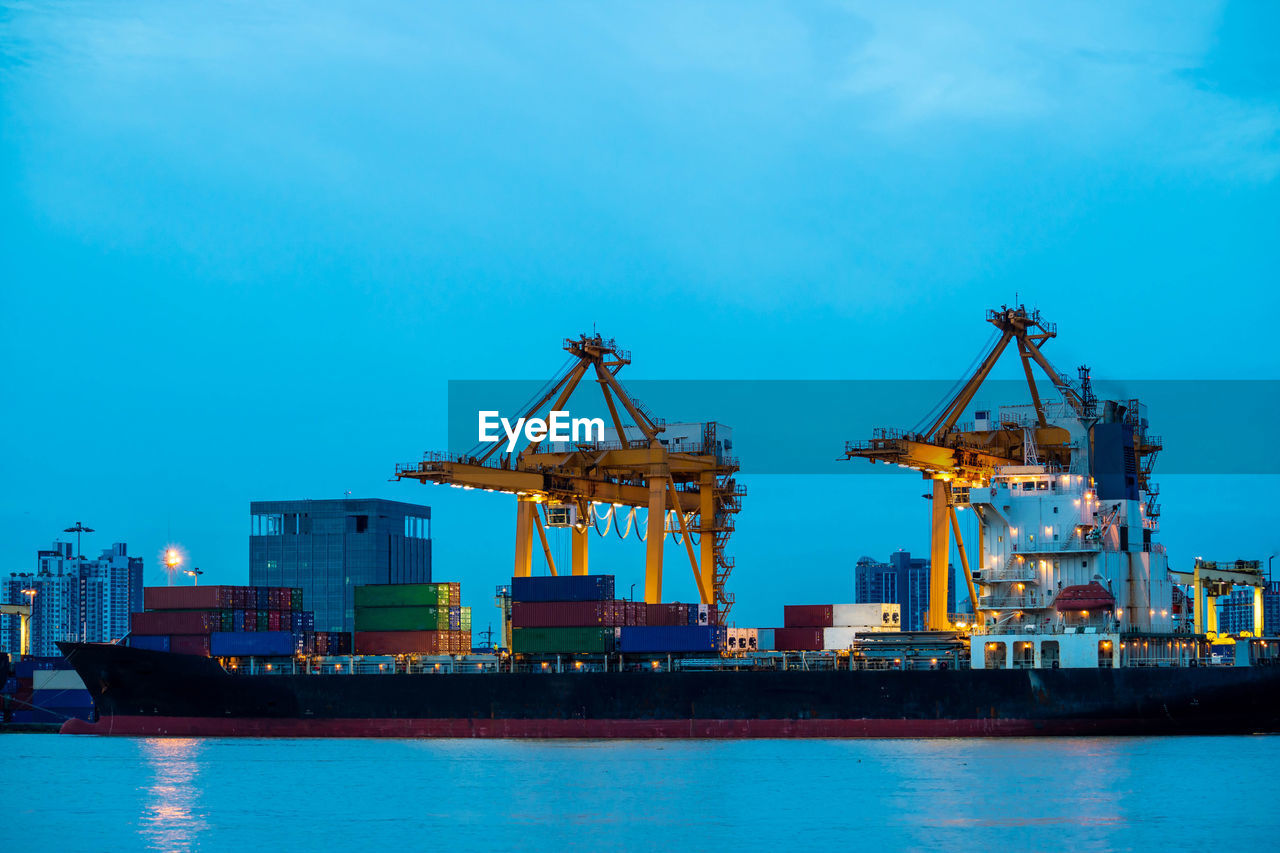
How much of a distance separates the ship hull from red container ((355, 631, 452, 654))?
1819 millimetres

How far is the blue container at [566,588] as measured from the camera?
53.2 m

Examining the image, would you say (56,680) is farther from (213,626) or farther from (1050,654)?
(1050,654)

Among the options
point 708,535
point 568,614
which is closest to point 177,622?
point 568,614

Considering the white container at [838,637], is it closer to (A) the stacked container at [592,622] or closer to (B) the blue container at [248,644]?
(A) the stacked container at [592,622]

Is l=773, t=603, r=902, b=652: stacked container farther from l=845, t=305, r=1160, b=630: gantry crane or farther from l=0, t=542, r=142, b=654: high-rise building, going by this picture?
l=0, t=542, r=142, b=654: high-rise building

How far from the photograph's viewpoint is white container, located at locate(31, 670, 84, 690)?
79.8m

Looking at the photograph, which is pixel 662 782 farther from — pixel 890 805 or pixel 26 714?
pixel 26 714

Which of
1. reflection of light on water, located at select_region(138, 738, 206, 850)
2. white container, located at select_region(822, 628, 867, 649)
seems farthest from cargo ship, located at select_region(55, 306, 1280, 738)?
reflection of light on water, located at select_region(138, 738, 206, 850)

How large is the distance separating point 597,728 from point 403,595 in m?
9.85

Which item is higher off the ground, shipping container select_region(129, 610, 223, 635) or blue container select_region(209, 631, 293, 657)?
shipping container select_region(129, 610, 223, 635)

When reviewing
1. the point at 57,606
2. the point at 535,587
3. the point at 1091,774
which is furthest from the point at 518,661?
the point at 57,606

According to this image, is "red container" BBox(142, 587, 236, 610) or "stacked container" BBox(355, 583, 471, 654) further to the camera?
"red container" BBox(142, 587, 236, 610)

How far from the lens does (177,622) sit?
188ft

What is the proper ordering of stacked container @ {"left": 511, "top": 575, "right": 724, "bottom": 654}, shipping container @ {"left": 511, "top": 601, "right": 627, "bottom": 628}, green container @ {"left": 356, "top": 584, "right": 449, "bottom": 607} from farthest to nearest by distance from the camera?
green container @ {"left": 356, "top": 584, "right": 449, "bottom": 607}
shipping container @ {"left": 511, "top": 601, "right": 627, "bottom": 628}
stacked container @ {"left": 511, "top": 575, "right": 724, "bottom": 654}
